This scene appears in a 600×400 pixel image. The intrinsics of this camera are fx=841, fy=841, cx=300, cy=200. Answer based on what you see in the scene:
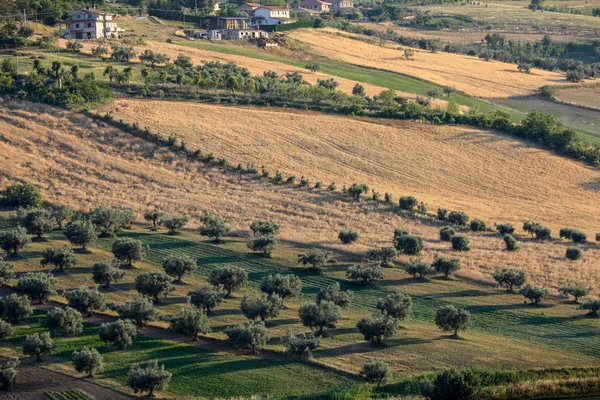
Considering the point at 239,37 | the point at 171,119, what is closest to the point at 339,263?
the point at 171,119

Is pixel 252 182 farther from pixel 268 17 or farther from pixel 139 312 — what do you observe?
pixel 268 17

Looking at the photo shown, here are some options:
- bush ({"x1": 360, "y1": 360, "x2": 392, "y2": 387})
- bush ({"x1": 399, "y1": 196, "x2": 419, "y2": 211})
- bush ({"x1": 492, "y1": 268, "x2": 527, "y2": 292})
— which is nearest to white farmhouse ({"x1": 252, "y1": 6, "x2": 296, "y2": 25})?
bush ({"x1": 399, "y1": 196, "x2": 419, "y2": 211})

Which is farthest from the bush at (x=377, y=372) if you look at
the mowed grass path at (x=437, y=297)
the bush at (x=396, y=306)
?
the mowed grass path at (x=437, y=297)

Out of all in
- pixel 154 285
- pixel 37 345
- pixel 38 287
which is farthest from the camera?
pixel 154 285

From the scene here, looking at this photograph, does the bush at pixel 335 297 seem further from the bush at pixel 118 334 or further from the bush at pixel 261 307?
the bush at pixel 118 334

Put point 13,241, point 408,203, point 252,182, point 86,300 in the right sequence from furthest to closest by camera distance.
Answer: point 252,182 < point 408,203 < point 13,241 < point 86,300

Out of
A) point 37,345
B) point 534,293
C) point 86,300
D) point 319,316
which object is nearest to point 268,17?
point 534,293

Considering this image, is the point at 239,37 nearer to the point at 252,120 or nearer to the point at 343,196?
the point at 252,120
